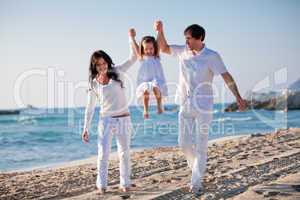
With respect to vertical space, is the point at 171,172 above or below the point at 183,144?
below

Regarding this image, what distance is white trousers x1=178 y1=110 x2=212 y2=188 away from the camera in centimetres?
492

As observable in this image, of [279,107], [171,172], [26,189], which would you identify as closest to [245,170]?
[171,172]

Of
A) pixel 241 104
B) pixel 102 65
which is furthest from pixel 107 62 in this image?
pixel 241 104

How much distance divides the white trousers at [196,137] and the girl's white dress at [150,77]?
731 millimetres

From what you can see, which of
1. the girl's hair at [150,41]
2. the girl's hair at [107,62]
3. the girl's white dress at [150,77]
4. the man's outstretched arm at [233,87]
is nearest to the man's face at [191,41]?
the man's outstretched arm at [233,87]

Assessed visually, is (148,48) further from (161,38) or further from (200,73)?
(200,73)

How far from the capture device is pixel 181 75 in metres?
5.04

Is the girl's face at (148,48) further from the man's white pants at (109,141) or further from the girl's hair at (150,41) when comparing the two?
the man's white pants at (109,141)

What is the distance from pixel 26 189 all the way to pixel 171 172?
222 centimetres

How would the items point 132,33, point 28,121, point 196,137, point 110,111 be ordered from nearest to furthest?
point 196,137 < point 110,111 < point 132,33 < point 28,121

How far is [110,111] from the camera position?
201 inches

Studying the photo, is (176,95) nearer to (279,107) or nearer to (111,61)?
(111,61)

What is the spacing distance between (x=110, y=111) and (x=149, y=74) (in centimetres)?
85

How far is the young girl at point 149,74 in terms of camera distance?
211 inches
